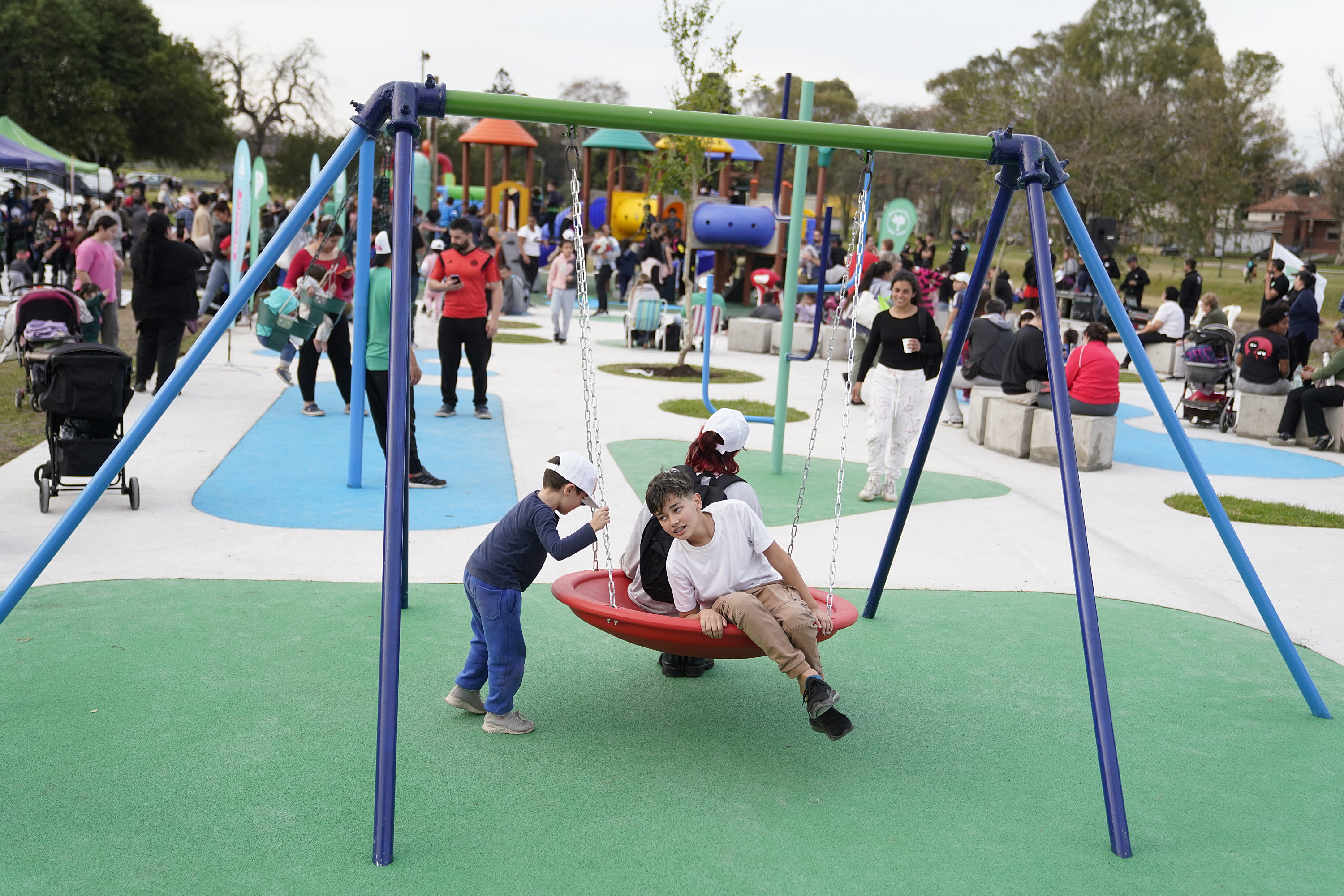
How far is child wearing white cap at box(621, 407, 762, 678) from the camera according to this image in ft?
14.6

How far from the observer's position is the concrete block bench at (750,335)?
60.3 feet

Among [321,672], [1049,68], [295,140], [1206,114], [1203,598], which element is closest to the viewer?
[321,672]

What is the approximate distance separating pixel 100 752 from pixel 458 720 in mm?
1214

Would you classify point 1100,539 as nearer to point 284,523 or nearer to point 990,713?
point 990,713

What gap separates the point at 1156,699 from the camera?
4.91 m

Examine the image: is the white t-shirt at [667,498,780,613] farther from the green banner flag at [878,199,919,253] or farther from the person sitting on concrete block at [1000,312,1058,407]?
the green banner flag at [878,199,919,253]

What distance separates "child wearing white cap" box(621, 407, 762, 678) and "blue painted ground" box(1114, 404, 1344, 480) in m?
6.79

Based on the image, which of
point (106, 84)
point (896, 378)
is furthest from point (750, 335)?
point (106, 84)

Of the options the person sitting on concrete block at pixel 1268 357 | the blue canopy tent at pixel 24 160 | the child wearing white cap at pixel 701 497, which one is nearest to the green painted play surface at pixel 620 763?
the child wearing white cap at pixel 701 497

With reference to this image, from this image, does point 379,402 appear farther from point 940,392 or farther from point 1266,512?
point 1266,512

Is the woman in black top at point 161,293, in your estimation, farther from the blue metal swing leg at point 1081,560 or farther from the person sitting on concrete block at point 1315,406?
the person sitting on concrete block at point 1315,406

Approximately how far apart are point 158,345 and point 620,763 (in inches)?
326

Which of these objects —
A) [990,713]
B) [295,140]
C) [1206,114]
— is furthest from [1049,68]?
[990,713]

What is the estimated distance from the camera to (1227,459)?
448 inches
